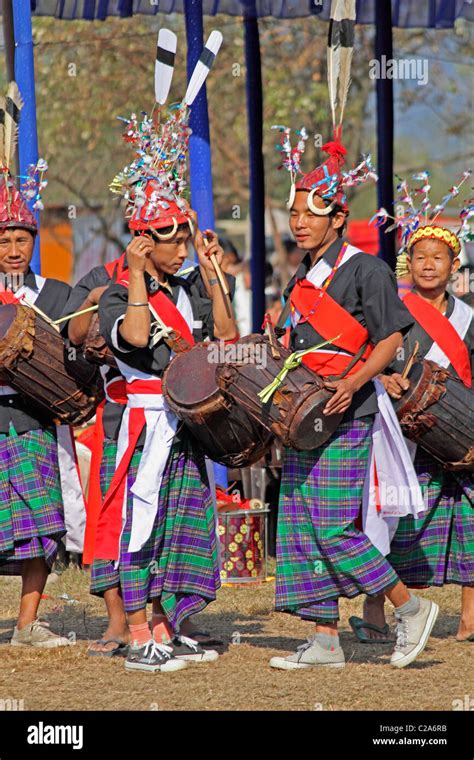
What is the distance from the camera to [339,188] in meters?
5.24

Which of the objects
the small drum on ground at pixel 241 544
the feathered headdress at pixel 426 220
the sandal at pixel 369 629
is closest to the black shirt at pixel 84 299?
the feathered headdress at pixel 426 220

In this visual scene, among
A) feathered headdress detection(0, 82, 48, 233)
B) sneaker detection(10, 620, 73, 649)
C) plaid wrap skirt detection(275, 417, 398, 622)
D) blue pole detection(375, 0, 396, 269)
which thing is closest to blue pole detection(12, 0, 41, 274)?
feathered headdress detection(0, 82, 48, 233)

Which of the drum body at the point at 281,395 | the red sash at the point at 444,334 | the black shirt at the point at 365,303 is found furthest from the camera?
the red sash at the point at 444,334

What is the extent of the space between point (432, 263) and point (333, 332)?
37.7 inches

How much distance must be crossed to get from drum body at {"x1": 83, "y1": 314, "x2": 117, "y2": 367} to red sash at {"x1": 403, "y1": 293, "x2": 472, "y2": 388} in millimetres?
1393

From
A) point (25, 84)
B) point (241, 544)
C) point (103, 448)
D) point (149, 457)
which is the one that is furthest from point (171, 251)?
point (25, 84)

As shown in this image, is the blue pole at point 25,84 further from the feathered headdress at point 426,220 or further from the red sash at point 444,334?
the red sash at point 444,334

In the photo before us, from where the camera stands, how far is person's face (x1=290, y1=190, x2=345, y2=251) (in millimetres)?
5246

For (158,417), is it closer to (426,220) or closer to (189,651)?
(189,651)

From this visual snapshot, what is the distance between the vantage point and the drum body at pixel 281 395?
496 cm

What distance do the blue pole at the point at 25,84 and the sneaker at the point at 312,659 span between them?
3360 millimetres

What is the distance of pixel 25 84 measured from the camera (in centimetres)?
798

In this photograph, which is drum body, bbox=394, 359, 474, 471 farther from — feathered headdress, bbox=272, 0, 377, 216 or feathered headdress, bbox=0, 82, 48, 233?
feathered headdress, bbox=0, 82, 48, 233

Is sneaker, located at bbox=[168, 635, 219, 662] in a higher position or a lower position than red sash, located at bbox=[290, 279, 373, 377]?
lower
